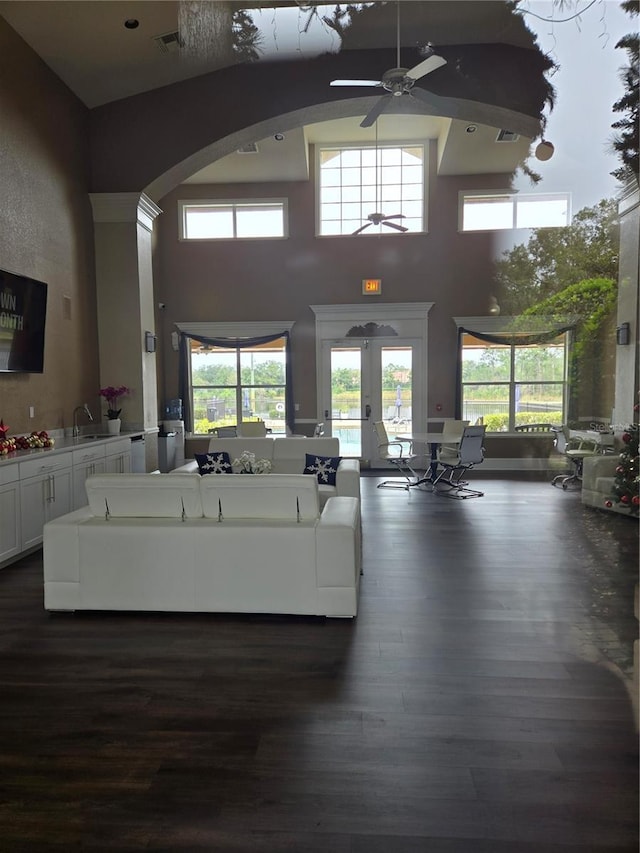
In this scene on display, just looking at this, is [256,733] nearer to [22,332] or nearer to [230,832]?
[230,832]

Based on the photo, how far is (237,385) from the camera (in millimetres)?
9828

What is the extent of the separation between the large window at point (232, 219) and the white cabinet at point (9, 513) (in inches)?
256

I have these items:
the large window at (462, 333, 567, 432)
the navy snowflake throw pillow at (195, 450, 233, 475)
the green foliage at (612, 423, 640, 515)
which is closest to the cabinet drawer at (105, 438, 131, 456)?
the navy snowflake throw pillow at (195, 450, 233, 475)

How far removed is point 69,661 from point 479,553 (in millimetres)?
3234

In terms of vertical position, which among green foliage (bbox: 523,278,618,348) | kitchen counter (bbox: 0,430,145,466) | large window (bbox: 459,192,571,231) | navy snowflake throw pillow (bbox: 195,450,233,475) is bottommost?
navy snowflake throw pillow (bbox: 195,450,233,475)

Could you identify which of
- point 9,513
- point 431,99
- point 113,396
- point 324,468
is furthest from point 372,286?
point 9,513

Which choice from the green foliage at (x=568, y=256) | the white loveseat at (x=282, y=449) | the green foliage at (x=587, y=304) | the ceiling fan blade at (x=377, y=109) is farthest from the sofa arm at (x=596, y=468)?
the ceiling fan blade at (x=377, y=109)

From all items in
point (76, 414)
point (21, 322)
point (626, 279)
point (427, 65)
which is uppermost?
point (427, 65)

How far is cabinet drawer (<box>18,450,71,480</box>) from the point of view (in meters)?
4.52

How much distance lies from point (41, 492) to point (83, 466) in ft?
2.51

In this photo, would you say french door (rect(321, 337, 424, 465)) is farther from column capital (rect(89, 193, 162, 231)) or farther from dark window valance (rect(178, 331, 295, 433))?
column capital (rect(89, 193, 162, 231))

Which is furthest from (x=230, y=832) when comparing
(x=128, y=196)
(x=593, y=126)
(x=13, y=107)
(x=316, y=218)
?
(x=316, y=218)

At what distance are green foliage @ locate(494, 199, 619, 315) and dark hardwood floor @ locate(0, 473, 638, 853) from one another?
1495mm

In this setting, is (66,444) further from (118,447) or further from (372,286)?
(372,286)
